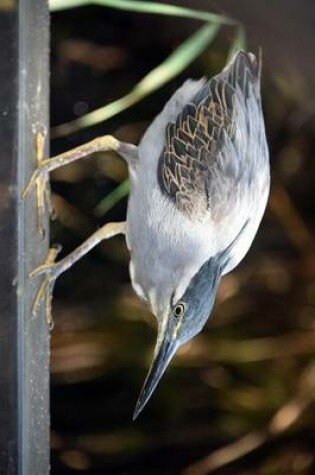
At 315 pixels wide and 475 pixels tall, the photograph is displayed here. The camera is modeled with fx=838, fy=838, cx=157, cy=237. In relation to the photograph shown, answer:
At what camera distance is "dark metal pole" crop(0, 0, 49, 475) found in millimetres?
708

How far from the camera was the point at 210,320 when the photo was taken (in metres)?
0.90

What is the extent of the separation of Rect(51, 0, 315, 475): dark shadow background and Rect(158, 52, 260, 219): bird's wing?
0.19 ft

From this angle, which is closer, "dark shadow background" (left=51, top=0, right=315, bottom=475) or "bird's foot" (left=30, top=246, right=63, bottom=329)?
"bird's foot" (left=30, top=246, right=63, bottom=329)

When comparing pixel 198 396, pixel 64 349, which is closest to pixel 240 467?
pixel 198 396

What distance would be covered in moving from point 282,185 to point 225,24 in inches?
7.4

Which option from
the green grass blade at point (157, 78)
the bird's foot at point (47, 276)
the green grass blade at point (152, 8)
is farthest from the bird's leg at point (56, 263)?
the green grass blade at point (152, 8)

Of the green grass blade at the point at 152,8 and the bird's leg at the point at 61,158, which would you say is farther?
the green grass blade at the point at 152,8

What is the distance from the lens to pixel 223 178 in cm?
78

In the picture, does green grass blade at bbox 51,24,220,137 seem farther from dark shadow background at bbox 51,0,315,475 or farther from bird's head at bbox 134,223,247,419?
bird's head at bbox 134,223,247,419

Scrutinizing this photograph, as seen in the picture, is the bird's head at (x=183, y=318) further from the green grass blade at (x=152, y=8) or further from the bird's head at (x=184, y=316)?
the green grass blade at (x=152, y=8)

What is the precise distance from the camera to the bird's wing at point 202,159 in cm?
77

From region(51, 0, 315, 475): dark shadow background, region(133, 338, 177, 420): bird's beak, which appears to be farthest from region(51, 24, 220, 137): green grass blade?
region(133, 338, 177, 420): bird's beak

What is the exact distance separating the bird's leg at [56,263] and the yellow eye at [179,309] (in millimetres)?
105

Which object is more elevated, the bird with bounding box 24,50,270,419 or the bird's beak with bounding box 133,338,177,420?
the bird with bounding box 24,50,270,419
